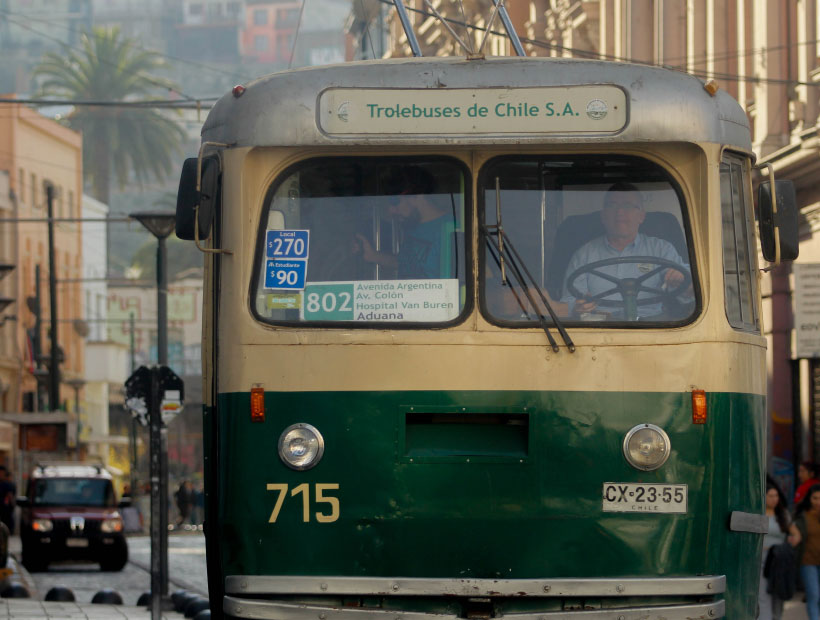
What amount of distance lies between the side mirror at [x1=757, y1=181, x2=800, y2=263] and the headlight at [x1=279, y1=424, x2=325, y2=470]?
7.49 feet

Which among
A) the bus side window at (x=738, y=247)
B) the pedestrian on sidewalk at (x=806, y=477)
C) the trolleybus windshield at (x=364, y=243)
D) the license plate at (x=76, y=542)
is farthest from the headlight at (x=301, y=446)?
the license plate at (x=76, y=542)

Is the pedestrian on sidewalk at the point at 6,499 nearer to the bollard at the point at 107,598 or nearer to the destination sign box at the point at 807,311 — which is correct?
the bollard at the point at 107,598

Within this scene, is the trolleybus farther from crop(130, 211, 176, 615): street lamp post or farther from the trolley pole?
the trolley pole

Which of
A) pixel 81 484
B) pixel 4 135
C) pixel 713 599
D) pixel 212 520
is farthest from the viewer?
pixel 4 135

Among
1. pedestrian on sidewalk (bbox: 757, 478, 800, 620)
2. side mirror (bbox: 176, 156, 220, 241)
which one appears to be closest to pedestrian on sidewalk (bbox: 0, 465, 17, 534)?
pedestrian on sidewalk (bbox: 757, 478, 800, 620)

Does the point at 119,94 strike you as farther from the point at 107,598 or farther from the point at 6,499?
the point at 107,598

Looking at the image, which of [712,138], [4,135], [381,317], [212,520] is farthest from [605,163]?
[4,135]

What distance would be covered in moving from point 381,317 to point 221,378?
0.80 meters

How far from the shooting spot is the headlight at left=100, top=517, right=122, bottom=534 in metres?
32.4

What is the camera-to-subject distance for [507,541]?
836 cm

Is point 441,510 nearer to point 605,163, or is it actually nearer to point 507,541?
point 507,541

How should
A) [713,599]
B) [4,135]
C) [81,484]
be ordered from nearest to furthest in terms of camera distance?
[713,599] < [81,484] < [4,135]

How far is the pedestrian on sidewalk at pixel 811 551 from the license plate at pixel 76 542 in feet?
59.7

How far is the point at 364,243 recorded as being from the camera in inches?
337
